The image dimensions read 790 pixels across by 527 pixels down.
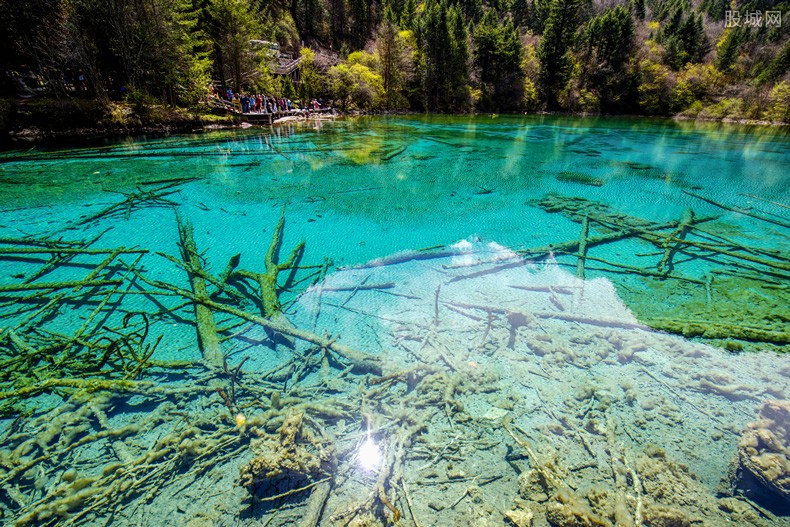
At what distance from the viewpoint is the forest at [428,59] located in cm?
2548

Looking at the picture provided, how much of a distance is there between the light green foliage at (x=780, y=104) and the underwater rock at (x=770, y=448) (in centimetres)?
6041

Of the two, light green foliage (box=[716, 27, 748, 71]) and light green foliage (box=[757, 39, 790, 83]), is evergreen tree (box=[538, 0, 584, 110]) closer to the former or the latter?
light green foliage (box=[716, 27, 748, 71])

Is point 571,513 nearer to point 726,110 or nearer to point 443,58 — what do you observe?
Answer: point 443,58

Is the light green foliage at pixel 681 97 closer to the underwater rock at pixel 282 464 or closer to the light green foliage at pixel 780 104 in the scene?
the light green foliage at pixel 780 104

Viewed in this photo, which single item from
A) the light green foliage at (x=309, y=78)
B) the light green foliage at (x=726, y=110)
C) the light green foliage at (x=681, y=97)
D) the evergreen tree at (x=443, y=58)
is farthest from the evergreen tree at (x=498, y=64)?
the light green foliage at (x=309, y=78)

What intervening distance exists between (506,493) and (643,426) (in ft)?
5.89

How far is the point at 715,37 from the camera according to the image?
67.9 meters

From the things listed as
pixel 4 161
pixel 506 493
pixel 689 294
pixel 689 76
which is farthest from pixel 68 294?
pixel 689 76

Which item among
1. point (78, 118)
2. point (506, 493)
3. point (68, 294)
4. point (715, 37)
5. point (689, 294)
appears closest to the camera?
point (506, 493)

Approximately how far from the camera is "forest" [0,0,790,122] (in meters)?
25.5

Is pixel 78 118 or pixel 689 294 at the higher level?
pixel 78 118

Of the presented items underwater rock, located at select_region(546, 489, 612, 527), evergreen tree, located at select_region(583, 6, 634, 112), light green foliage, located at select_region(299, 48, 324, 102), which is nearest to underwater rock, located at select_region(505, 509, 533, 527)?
→ underwater rock, located at select_region(546, 489, 612, 527)

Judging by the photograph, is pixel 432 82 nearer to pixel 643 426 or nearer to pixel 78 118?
pixel 78 118

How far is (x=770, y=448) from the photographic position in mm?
3111
